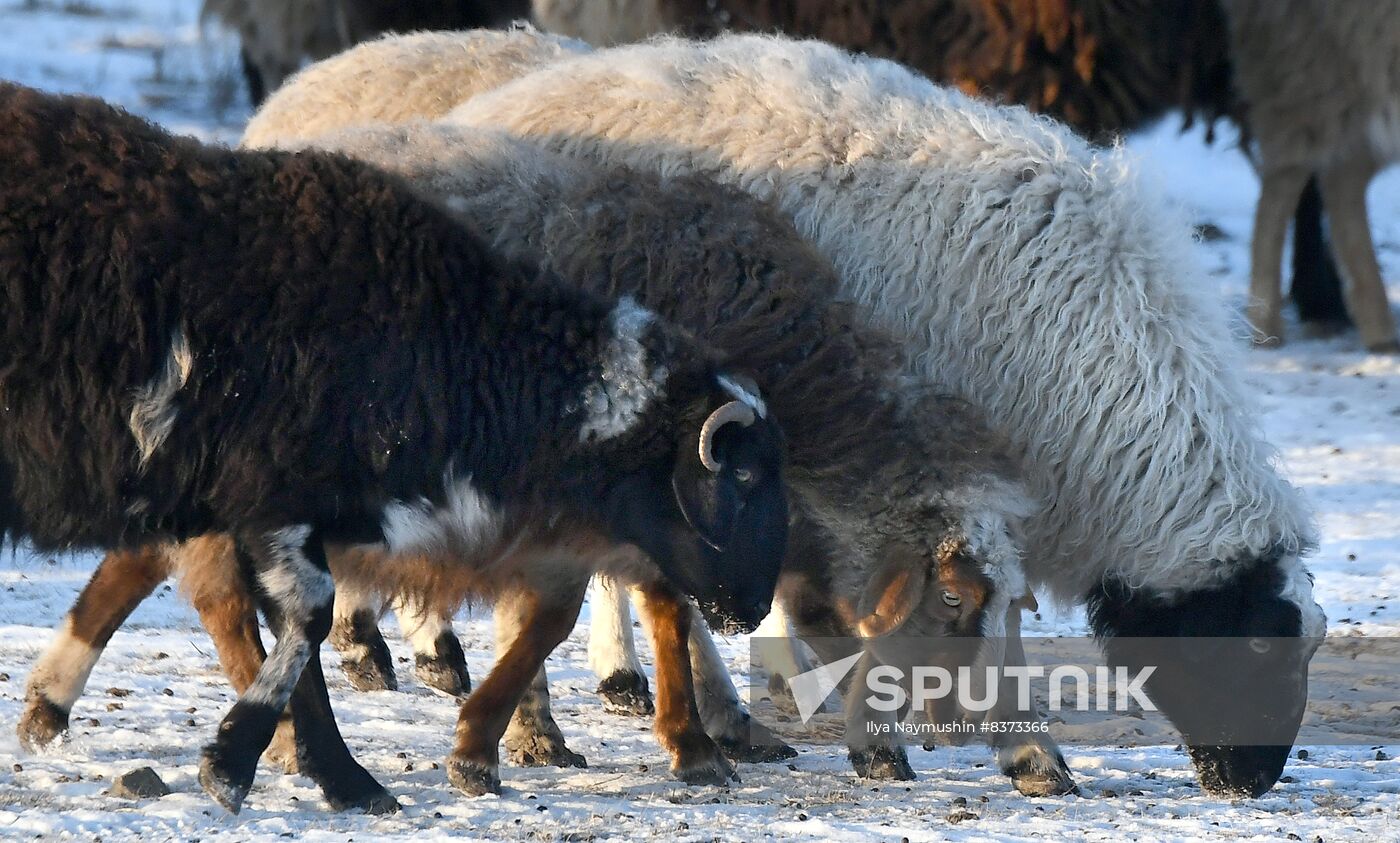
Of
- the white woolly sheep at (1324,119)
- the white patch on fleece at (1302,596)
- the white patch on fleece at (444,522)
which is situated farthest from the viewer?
the white woolly sheep at (1324,119)

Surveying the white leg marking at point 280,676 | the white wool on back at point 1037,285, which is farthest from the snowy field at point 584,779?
the white wool on back at point 1037,285

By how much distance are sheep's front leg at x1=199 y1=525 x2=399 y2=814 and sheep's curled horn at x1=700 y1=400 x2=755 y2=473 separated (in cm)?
90

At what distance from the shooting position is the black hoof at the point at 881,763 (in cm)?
501

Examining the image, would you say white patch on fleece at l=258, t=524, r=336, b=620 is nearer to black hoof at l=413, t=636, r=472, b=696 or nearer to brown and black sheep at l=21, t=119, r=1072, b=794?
brown and black sheep at l=21, t=119, r=1072, b=794

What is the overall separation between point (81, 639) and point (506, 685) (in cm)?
116

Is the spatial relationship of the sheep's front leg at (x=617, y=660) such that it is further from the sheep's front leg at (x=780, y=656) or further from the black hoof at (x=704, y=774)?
the black hoof at (x=704, y=774)

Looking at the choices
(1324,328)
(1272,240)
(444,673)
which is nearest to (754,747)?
(444,673)

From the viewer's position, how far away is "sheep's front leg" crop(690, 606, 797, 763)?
5383 mm

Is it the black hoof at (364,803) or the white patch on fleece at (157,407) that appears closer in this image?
the white patch on fleece at (157,407)

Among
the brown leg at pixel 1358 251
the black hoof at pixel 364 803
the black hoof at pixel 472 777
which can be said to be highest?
the brown leg at pixel 1358 251

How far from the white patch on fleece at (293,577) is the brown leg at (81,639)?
667 mm

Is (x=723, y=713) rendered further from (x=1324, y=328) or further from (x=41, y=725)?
(x=1324, y=328)

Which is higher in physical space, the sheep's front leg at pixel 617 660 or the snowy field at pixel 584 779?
the sheep's front leg at pixel 617 660
